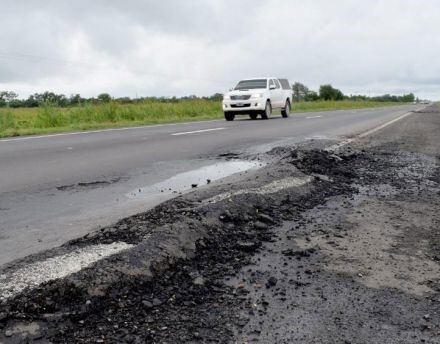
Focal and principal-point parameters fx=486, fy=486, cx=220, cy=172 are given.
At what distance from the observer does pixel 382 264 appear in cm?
312

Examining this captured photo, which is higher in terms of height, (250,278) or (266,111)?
(266,111)

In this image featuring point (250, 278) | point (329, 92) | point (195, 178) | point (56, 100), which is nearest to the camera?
point (250, 278)

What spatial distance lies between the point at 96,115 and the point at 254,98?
282 inches

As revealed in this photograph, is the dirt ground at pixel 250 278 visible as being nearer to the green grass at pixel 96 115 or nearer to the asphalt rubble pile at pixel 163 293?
the asphalt rubble pile at pixel 163 293

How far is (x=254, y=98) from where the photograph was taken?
20.5 m

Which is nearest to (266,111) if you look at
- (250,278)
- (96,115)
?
(96,115)

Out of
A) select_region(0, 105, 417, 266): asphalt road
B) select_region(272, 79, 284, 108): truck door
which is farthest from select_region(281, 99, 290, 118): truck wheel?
select_region(0, 105, 417, 266): asphalt road

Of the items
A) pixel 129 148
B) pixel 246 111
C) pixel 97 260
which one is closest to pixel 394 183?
pixel 97 260

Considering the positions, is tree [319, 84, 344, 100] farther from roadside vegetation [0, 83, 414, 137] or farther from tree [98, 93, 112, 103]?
tree [98, 93, 112, 103]

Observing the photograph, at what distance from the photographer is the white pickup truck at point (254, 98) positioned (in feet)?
67.4

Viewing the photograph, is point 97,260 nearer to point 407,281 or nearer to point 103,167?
point 407,281

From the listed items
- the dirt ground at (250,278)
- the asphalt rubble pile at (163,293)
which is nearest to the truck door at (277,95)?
the dirt ground at (250,278)

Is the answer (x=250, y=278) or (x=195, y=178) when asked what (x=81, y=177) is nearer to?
(x=195, y=178)

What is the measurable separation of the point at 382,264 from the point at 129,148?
713 cm
